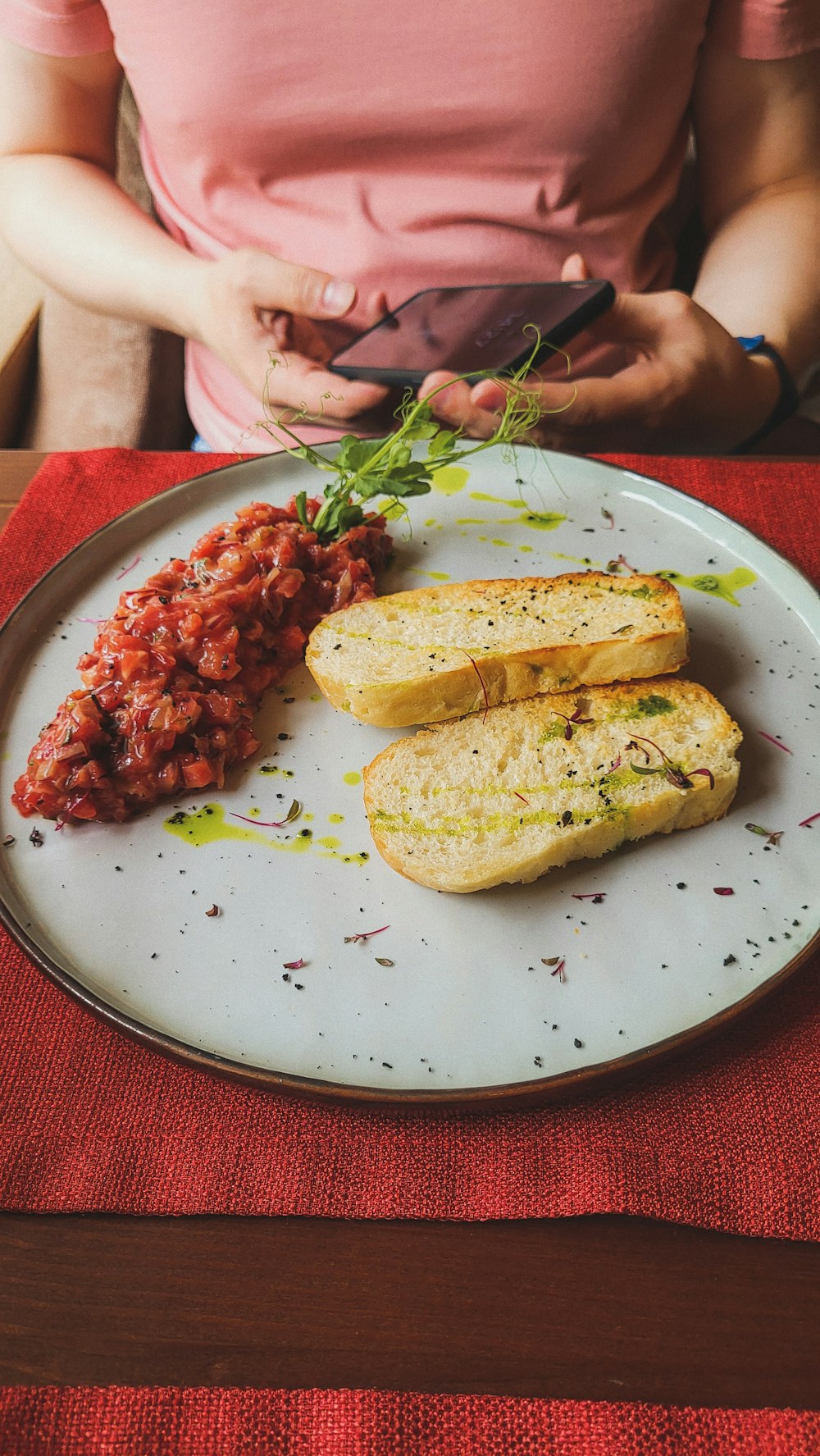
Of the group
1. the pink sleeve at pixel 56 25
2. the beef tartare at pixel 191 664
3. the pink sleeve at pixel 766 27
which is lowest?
the beef tartare at pixel 191 664

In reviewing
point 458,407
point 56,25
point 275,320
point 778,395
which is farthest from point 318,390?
point 778,395

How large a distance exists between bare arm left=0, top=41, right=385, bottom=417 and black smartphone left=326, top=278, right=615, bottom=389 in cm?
8

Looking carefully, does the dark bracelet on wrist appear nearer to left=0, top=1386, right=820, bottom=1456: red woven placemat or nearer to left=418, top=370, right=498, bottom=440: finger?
left=418, top=370, right=498, bottom=440: finger

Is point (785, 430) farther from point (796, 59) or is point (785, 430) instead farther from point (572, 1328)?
→ point (572, 1328)

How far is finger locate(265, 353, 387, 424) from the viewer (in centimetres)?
194

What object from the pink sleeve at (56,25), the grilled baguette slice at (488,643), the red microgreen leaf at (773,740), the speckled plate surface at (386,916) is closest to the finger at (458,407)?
the grilled baguette slice at (488,643)

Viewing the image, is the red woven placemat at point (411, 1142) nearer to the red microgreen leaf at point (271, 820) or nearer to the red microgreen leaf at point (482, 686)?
the red microgreen leaf at point (271, 820)

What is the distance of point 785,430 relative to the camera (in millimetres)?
2443

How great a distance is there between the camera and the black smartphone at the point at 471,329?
1835 millimetres

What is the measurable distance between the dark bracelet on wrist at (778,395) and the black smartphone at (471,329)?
1.64 ft

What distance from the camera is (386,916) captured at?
1240 millimetres

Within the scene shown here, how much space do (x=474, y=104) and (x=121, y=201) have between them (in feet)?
3.01

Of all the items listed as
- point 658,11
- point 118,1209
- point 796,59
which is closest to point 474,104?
point 658,11

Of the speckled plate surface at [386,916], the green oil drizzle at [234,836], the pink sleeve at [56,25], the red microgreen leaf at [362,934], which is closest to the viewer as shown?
the speckled plate surface at [386,916]
